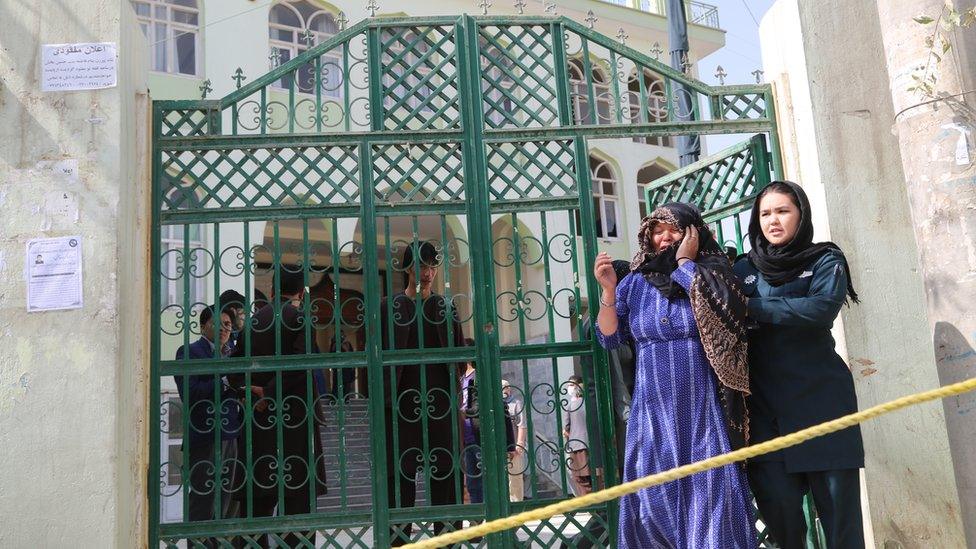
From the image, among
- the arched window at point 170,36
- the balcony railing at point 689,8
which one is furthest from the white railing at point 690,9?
the arched window at point 170,36

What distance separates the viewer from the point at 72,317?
441cm

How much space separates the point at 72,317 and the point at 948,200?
372 cm

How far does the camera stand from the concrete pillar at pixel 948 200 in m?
3.77

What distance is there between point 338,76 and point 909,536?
1157 centimetres

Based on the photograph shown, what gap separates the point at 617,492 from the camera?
2.93 m

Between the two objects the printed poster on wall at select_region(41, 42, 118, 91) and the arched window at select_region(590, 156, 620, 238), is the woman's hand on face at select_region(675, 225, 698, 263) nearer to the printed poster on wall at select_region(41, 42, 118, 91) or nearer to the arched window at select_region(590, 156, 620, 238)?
the printed poster on wall at select_region(41, 42, 118, 91)

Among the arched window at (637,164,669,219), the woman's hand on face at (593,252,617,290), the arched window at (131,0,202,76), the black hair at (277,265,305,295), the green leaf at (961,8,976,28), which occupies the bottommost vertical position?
the woman's hand on face at (593,252,617,290)

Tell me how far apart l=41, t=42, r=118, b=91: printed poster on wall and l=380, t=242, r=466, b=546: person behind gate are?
1.67 m

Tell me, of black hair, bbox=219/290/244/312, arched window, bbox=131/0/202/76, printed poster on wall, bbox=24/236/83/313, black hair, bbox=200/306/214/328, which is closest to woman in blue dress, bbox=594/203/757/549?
black hair, bbox=219/290/244/312

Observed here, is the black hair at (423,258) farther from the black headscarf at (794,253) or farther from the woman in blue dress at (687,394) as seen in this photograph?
the black headscarf at (794,253)

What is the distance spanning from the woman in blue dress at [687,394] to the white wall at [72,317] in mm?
2261

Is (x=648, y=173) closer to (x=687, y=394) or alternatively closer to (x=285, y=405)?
(x=285, y=405)

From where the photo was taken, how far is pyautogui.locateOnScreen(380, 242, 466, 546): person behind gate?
15.8 feet

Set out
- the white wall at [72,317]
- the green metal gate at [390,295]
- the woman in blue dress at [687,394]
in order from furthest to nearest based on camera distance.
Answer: the green metal gate at [390,295]
the white wall at [72,317]
the woman in blue dress at [687,394]
